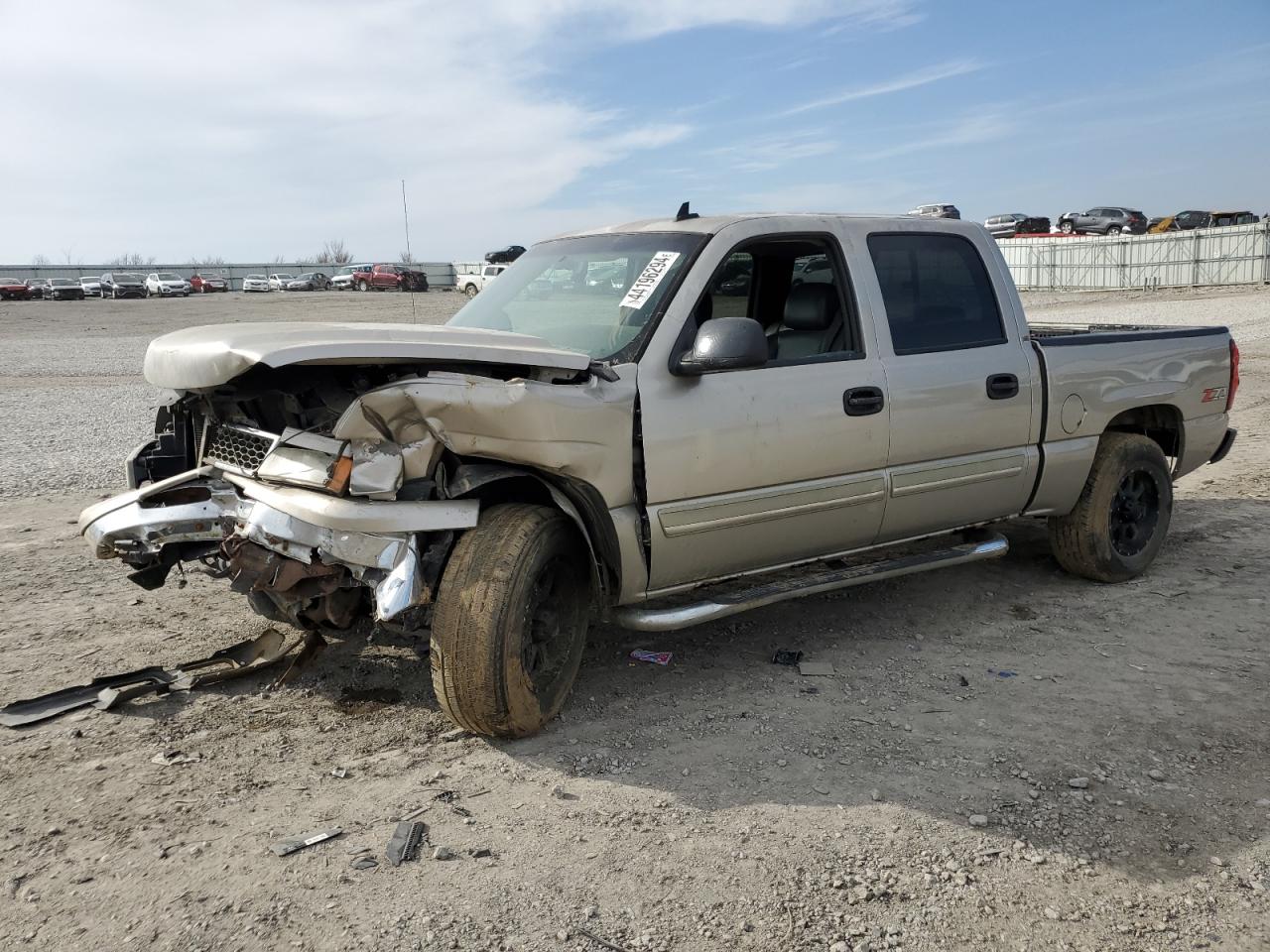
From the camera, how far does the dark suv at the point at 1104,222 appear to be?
49406 millimetres

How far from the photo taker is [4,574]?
5676mm

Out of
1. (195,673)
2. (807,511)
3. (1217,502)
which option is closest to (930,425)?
(807,511)

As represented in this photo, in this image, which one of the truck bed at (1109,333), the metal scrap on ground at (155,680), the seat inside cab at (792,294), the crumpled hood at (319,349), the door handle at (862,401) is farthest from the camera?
the truck bed at (1109,333)

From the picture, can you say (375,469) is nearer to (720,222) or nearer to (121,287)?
(720,222)

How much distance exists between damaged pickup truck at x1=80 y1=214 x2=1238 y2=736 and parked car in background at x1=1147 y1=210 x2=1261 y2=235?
49442 millimetres

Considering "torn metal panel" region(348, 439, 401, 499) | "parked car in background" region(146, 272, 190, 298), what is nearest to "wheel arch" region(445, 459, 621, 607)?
"torn metal panel" region(348, 439, 401, 499)

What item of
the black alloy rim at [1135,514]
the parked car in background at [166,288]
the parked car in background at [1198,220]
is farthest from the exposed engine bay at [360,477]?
the parked car in background at [166,288]

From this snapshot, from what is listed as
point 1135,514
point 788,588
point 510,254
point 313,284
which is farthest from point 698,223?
point 313,284

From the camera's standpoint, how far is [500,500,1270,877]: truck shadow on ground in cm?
337

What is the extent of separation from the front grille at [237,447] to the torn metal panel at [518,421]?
56cm

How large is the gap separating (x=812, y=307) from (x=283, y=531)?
2.59m

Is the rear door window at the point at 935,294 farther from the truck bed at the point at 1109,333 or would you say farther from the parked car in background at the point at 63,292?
the parked car in background at the point at 63,292

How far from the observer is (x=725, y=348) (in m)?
3.87

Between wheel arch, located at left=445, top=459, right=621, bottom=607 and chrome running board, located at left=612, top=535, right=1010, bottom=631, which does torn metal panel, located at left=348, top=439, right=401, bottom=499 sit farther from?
chrome running board, located at left=612, top=535, right=1010, bottom=631
